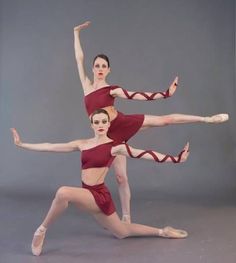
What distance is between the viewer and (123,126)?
3.51 m

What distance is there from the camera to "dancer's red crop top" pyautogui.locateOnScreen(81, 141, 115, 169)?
3.11m

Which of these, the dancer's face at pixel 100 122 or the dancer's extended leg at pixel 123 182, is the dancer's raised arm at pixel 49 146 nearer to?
Result: the dancer's face at pixel 100 122

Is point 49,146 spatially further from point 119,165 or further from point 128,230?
point 128,230

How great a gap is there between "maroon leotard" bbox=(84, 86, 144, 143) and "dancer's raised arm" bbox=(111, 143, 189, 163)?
15.9 inches

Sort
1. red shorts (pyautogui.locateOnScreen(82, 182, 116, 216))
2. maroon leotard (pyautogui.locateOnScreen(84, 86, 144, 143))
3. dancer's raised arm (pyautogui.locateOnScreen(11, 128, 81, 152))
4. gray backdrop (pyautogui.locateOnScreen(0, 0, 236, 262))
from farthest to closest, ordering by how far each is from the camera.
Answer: gray backdrop (pyautogui.locateOnScreen(0, 0, 236, 262))
maroon leotard (pyautogui.locateOnScreen(84, 86, 144, 143))
dancer's raised arm (pyautogui.locateOnScreen(11, 128, 81, 152))
red shorts (pyautogui.locateOnScreen(82, 182, 116, 216))

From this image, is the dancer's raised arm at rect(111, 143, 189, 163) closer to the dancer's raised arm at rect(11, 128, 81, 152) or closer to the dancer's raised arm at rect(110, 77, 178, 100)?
the dancer's raised arm at rect(11, 128, 81, 152)

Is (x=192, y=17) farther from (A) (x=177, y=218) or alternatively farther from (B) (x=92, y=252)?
(B) (x=92, y=252)

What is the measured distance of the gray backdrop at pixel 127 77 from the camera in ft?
16.5

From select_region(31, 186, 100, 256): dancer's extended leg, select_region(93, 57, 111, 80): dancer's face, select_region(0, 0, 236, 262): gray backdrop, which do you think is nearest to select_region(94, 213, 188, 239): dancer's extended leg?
select_region(31, 186, 100, 256): dancer's extended leg

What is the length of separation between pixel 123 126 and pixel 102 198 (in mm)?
634

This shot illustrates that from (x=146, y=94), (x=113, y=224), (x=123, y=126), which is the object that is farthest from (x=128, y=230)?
(x=146, y=94)

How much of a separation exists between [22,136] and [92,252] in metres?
2.37

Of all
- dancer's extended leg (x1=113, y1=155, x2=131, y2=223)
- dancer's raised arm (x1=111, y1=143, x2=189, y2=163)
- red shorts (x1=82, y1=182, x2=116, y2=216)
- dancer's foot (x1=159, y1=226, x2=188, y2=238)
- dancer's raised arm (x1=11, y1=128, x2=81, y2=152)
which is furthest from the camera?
dancer's extended leg (x1=113, y1=155, x2=131, y2=223)

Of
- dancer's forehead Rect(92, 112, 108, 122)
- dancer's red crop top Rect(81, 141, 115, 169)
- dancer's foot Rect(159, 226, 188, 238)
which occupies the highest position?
dancer's forehead Rect(92, 112, 108, 122)
